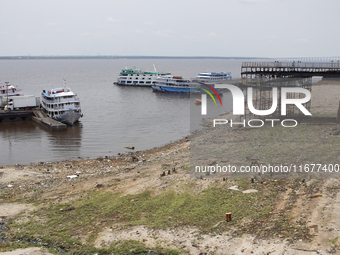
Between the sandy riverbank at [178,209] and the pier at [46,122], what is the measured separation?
A: 61.4 feet

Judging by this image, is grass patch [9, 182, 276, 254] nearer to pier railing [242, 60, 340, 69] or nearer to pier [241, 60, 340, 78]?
pier [241, 60, 340, 78]

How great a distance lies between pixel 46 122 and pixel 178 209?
32541 millimetres

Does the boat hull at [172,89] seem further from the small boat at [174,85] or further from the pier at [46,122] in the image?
the pier at [46,122]

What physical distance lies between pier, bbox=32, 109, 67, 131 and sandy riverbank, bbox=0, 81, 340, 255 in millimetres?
18717

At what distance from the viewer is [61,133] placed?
40.9 meters

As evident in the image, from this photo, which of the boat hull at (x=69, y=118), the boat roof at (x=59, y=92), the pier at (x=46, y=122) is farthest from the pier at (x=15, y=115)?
the boat hull at (x=69, y=118)

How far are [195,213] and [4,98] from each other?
47888 mm

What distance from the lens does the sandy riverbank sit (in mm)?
12422

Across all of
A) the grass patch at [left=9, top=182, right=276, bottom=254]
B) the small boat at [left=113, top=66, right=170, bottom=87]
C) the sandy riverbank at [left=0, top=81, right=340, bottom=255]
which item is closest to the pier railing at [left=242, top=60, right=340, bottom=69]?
the sandy riverbank at [left=0, top=81, right=340, bottom=255]

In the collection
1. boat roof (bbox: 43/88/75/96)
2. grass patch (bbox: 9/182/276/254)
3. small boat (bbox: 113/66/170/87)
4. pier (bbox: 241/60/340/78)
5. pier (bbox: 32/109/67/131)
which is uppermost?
small boat (bbox: 113/66/170/87)

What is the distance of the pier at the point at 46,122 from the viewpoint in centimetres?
4147

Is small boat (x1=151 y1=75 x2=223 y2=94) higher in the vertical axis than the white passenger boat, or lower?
lower

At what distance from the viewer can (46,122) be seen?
1702 inches

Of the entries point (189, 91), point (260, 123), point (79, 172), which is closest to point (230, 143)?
point (260, 123)
